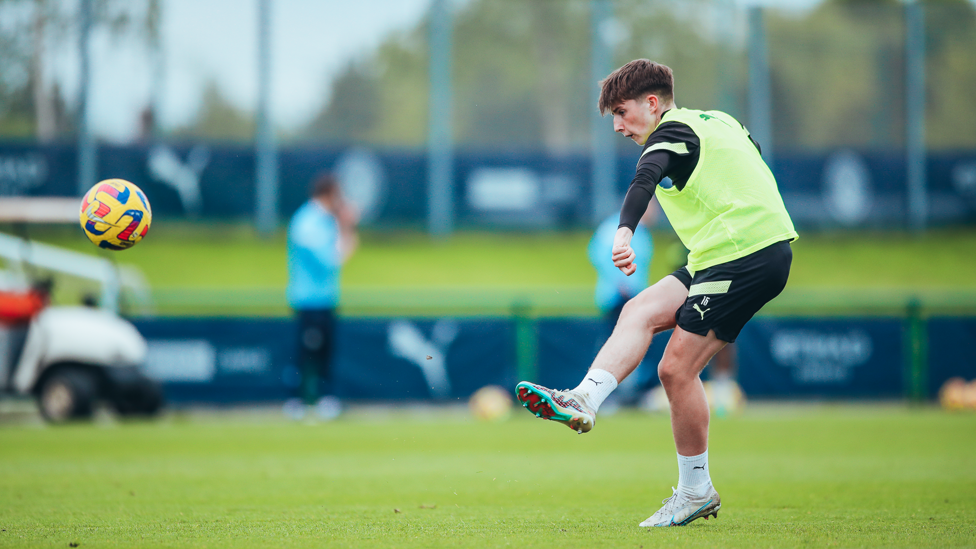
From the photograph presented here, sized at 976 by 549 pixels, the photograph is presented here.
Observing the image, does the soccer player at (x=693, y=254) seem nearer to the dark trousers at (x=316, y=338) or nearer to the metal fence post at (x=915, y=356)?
the dark trousers at (x=316, y=338)

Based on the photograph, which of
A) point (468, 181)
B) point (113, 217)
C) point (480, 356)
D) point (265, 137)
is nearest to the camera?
point (113, 217)

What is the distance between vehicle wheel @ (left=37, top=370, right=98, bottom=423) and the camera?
1142cm

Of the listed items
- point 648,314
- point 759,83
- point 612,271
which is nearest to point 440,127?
point 759,83

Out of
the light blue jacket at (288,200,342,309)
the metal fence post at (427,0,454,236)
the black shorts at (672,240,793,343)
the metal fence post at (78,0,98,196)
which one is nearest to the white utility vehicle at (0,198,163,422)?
the light blue jacket at (288,200,342,309)

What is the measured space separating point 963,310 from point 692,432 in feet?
41.1

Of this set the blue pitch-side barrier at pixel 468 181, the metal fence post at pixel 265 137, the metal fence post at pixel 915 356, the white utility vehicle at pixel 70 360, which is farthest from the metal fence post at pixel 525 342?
the metal fence post at pixel 265 137

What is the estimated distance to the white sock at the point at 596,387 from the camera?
14.5 ft

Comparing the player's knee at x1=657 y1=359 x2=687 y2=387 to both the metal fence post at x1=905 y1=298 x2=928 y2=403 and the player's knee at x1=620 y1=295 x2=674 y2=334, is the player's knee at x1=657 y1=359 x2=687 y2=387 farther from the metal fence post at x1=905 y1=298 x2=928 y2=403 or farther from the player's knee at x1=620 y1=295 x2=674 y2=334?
the metal fence post at x1=905 y1=298 x2=928 y2=403

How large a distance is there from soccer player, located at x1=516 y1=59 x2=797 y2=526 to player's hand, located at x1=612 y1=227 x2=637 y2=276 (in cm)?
1

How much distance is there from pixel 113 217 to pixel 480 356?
8.57 meters

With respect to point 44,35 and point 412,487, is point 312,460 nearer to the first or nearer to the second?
point 412,487

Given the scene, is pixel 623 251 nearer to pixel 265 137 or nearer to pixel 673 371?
pixel 673 371

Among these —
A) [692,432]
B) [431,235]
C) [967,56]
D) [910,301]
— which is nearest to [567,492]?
[692,432]

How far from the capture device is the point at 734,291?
176 inches
